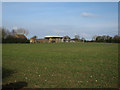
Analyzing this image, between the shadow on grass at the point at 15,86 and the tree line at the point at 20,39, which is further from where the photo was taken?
the tree line at the point at 20,39

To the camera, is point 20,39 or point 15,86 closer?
point 15,86

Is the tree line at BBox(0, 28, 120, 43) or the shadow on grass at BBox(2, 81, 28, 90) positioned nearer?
the shadow on grass at BBox(2, 81, 28, 90)

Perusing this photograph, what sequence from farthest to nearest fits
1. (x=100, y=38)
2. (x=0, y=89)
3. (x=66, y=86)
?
(x=100, y=38), (x=66, y=86), (x=0, y=89)

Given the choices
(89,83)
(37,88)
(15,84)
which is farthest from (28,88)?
(89,83)

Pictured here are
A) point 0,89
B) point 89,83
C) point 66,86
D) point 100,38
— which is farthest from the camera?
point 100,38

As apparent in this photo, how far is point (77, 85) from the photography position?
4.02 m

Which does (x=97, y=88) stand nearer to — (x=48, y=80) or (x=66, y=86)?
(x=66, y=86)

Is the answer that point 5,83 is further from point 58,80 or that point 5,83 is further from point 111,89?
point 111,89

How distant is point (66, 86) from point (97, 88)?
88cm

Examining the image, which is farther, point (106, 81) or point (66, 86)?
point (106, 81)

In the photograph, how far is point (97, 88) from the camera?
383 centimetres

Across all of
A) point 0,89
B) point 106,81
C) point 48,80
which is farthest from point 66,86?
point 0,89

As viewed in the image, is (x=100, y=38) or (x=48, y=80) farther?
(x=100, y=38)

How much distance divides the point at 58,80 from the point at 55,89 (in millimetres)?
780
